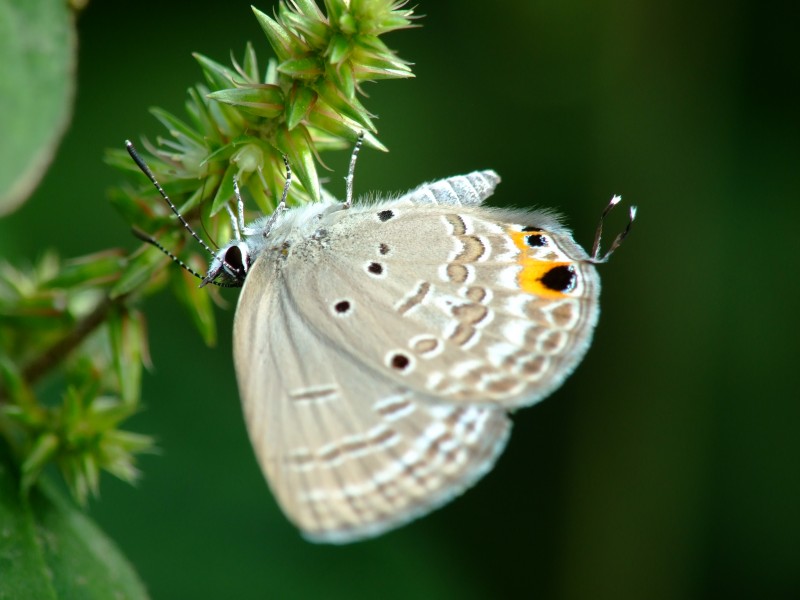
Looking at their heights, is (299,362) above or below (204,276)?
below

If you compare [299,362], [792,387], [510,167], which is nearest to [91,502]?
[299,362]

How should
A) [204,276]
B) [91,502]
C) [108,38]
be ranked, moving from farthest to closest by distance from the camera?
[108,38] → [91,502] → [204,276]

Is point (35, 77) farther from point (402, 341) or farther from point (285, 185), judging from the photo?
point (402, 341)

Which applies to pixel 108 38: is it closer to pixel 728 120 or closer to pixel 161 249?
pixel 161 249

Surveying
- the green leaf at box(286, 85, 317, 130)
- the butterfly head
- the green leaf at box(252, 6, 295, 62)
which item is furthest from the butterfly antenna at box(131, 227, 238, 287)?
the green leaf at box(252, 6, 295, 62)

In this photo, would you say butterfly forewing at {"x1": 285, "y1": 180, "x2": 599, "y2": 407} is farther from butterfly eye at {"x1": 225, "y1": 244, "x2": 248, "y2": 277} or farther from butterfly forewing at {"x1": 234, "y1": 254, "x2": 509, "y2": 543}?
butterfly eye at {"x1": 225, "y1": 244, "x2": 248, "y2": 277}

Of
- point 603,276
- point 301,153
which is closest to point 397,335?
point 301,153
